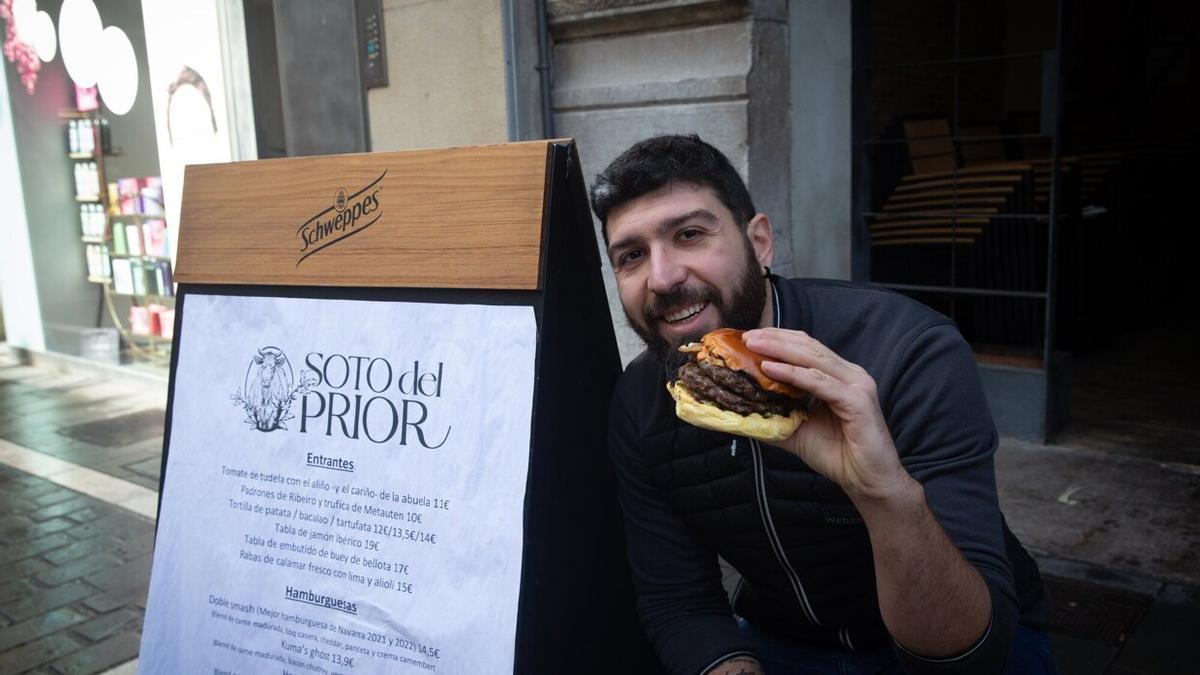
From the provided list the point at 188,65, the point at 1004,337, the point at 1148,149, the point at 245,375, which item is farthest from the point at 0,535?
the point at 1148,149

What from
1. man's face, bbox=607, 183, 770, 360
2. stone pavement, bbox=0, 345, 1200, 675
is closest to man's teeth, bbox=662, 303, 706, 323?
man's face, bbox=607, 183, 770, 360

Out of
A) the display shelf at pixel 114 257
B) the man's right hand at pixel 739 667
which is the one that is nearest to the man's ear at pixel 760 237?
the man's right hand at pixel 739 667

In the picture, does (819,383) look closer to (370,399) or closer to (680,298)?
(680,298)

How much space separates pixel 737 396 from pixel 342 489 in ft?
2.96

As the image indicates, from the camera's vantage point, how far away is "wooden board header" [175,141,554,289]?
1.95 metres

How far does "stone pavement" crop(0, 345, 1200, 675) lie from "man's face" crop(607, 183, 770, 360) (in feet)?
6.59

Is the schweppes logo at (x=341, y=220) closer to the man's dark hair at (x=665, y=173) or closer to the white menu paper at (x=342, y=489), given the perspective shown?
the white menu paper at (x=342, y=489)

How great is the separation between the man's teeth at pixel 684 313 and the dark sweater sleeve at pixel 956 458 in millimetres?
408

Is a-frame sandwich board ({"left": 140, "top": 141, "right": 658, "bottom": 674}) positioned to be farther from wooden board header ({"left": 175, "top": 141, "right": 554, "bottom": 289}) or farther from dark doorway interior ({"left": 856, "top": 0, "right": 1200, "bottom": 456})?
dark doorway interior ({"left": 856, "top": 0, "right": 1200, "bottom": 456})

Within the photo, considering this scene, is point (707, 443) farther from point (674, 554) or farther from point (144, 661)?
point (144, 661)

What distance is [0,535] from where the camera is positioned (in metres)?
5.12

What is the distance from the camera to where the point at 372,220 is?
7.06ft

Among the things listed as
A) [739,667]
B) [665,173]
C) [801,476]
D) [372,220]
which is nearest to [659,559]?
[739,667]

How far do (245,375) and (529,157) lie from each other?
0.90 metres
